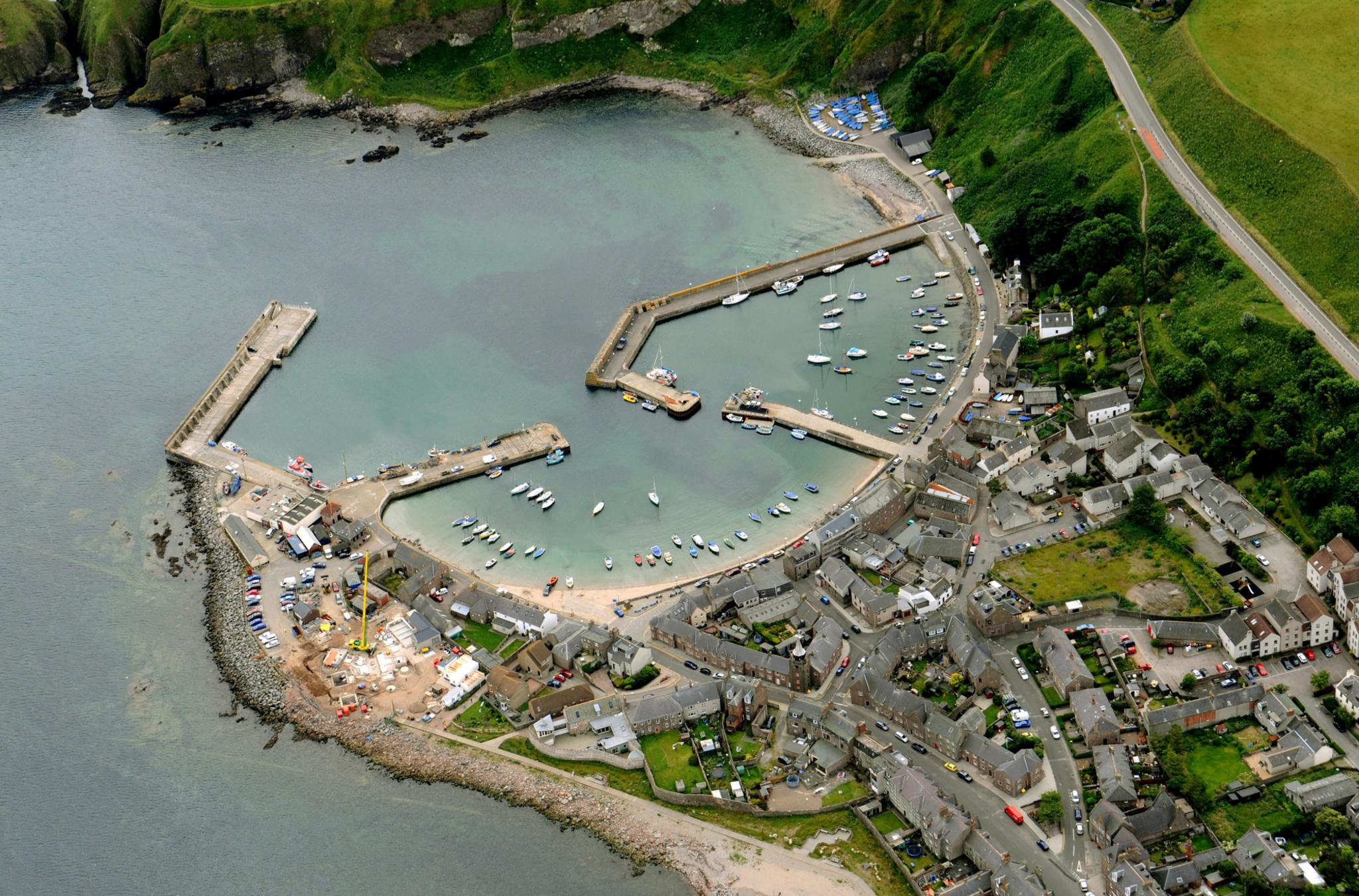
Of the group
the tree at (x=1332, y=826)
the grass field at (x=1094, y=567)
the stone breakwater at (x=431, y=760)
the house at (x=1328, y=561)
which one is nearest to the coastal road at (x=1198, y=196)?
the house at (x=1328, y=561)

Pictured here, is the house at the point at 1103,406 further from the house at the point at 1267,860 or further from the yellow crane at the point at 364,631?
the yellow crane at the point at 364,631

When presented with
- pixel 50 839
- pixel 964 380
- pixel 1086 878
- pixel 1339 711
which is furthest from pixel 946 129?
A: pixel 50 839

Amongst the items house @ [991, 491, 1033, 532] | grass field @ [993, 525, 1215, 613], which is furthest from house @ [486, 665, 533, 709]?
house @ [991, 491, 1033, 532]

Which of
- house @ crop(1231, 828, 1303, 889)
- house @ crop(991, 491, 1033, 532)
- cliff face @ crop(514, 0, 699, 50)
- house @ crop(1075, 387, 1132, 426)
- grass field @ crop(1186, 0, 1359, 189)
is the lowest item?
house @ crop(991, 491, 1033, 532)

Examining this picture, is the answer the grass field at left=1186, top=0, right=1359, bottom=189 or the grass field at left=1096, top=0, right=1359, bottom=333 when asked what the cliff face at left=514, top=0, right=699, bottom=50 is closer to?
the grass field at left=1096, top=0, right=1359, bottom=333

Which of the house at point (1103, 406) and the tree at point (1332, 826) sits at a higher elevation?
the house at point (1103, 406)

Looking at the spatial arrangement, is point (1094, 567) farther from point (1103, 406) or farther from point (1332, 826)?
point (1332, 826)

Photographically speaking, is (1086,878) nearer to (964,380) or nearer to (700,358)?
(964,380)

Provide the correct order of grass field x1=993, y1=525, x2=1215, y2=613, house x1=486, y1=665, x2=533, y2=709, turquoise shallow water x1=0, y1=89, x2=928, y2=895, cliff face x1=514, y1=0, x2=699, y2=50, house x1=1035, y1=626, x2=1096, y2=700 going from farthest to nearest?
cliff face x1=514, y1=0, x2=699, y2=50, grass field x1=993, y1=525, x2=1215, y2=613, house x1=486, y1=665, x2=533, y2=709, house x1=1035, y1=626, x2=1096, y2=700, turquoise shallow water x1=0, y1=89, x2=928, y2=895
